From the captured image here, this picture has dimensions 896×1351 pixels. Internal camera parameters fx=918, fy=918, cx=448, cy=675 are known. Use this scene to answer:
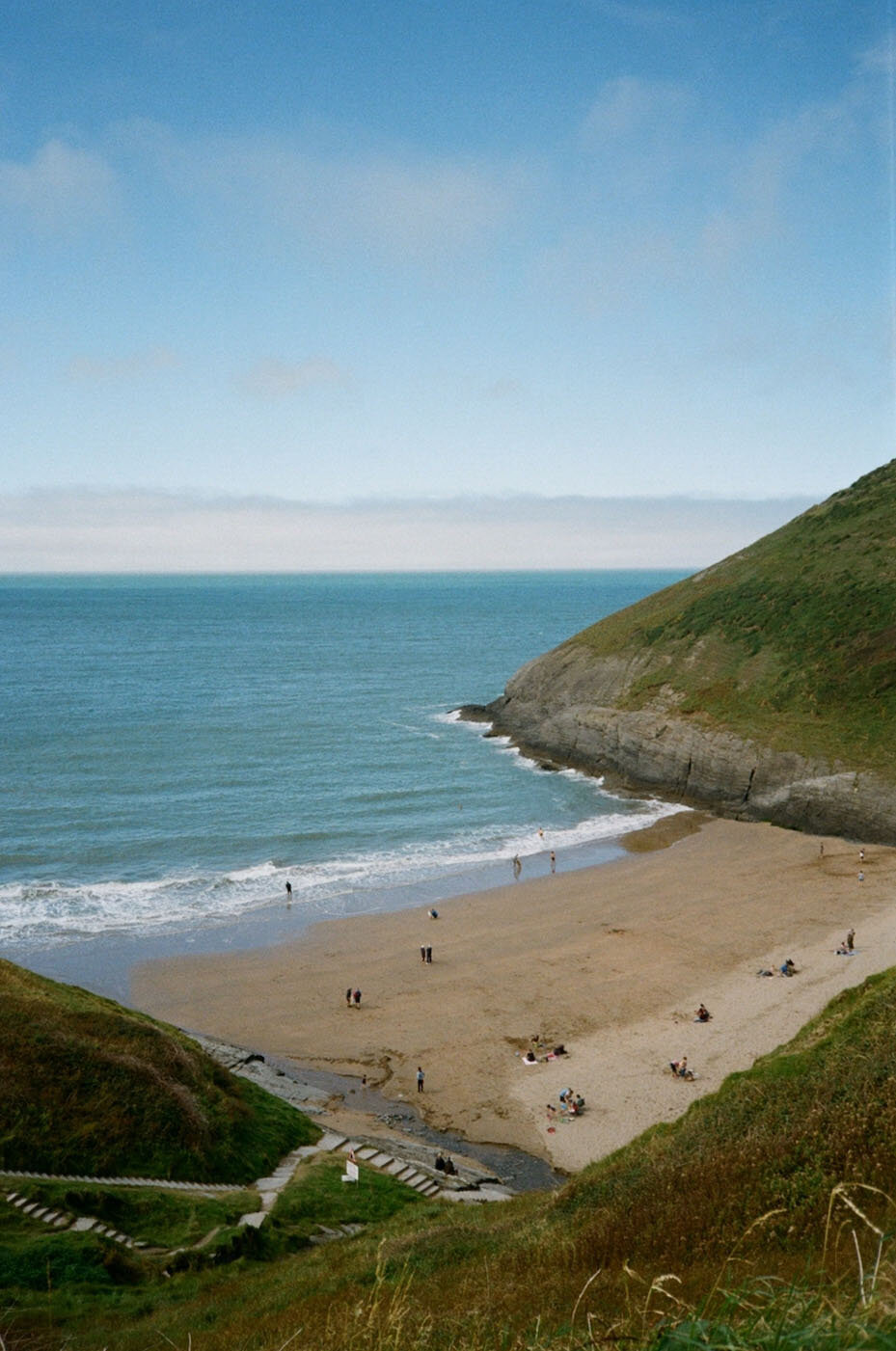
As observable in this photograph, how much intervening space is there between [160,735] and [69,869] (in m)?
33.5

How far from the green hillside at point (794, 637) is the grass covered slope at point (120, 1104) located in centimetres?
4694

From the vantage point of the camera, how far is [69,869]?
52031 millimetres

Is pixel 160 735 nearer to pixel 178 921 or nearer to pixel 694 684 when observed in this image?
pixel 178 921

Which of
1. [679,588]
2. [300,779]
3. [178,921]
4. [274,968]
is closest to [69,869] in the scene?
[178,921]

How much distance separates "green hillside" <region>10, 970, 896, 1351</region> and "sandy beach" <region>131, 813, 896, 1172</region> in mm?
10748

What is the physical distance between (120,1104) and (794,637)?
66.0m

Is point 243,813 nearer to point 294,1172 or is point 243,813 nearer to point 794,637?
point 294,1172

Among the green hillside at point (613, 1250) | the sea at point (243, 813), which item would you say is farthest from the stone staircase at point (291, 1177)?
the sea at point (243, 813)

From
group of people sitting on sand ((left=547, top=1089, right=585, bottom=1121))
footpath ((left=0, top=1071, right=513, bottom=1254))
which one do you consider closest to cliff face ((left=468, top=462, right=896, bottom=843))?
group of people sitting on sand ((left=547, top=1089, right=585, bottom=1121))

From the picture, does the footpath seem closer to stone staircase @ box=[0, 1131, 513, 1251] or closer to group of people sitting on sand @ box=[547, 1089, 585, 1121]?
stone staircase @ box=[0, 1131, 513, 1251]

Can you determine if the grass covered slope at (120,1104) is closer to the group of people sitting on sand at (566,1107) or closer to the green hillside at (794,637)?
the group of people sitting on sand at (566,1107)

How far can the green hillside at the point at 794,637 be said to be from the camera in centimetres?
6538

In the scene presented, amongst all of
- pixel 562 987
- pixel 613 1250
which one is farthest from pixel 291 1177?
pixel 562 987

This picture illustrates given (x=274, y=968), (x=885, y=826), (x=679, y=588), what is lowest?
(x=274, y=968)
